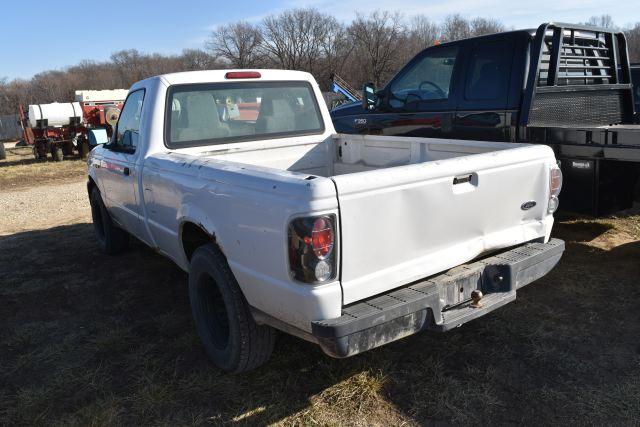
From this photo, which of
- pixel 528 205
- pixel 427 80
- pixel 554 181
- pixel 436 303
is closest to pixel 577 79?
pixel 427 80

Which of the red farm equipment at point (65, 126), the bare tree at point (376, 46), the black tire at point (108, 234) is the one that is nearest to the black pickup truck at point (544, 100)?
the black tire at point (108, 234)

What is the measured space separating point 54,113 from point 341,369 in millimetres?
18504

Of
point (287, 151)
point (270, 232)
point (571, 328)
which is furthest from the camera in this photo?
point (287, 151)

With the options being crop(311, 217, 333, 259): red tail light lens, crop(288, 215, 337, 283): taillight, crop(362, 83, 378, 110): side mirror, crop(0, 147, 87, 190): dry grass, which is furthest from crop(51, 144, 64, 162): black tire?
crop(311, 217, 333, 259): red tail light lens

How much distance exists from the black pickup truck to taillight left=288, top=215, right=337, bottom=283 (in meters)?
2.75

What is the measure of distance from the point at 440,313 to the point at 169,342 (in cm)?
211

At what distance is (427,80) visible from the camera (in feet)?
19.4

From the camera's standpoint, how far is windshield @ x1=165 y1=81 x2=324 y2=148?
430 cm

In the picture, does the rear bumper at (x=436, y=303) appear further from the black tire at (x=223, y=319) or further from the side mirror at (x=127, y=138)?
the side mirror at (x=127, y=138)

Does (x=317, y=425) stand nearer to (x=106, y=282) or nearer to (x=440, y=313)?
(x=440, y=313)

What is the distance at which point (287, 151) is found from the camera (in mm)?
4691

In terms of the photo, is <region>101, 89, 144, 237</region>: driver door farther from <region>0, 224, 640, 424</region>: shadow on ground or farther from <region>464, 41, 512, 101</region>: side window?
<region>464, 41, 512, 101</region>: side window

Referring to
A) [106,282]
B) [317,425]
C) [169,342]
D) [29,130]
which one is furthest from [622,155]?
[29,130]

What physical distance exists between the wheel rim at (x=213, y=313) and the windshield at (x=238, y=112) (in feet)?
4.33
